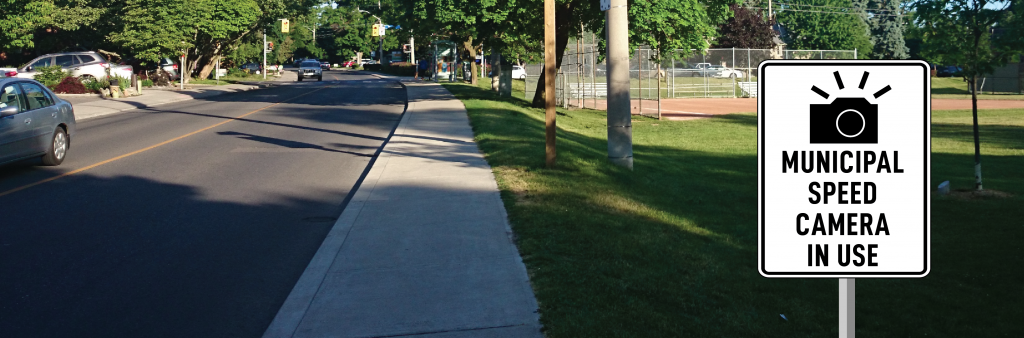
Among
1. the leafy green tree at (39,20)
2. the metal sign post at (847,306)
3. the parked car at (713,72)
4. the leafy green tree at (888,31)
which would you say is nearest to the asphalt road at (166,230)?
the metal sign post at (847,306)

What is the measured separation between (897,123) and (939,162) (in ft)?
48.0

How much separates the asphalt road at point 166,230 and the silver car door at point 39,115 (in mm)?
464

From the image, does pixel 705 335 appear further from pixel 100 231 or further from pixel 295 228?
pixel 100 231

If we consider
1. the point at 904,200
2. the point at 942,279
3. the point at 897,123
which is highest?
the point at 897,123

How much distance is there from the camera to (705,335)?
16.5 ft

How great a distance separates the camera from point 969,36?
476 inches

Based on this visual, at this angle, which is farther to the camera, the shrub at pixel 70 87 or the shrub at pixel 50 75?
the shrub at pixel 70 87

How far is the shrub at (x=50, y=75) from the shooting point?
1350 inches

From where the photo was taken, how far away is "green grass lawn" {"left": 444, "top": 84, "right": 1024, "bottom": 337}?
5.45 metres

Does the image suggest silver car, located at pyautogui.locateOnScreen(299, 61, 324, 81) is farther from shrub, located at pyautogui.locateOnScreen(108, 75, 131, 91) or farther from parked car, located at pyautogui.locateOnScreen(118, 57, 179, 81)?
shrub, located at pyautogui.locateOnScreen(108, 75, 131, 91)

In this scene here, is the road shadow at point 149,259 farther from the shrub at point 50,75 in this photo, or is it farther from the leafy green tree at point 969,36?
the shrub at point 50,75

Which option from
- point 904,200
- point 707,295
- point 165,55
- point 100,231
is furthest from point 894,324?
point 165,55

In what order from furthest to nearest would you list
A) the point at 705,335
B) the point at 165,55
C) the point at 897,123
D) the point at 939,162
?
the point at 165,55 → the point at 939,162 → the point at 705,335 → the point at 897,123

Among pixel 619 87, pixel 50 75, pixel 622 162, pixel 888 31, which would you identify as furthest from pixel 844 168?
pixel 888 31
